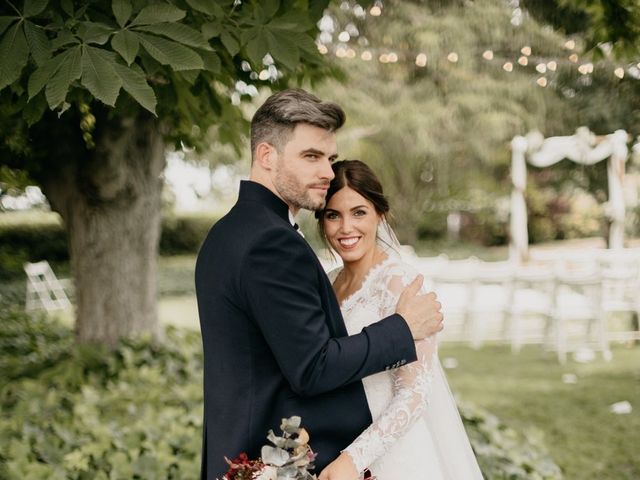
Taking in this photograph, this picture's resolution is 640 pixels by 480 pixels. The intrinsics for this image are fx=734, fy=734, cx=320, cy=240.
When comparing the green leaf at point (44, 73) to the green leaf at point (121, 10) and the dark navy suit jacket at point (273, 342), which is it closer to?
the green leaf at point (121, 10)

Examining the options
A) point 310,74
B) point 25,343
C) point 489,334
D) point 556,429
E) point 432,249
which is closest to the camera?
point 310,74

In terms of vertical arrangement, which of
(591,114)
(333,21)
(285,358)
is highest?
(333,21)

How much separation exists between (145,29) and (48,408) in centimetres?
306

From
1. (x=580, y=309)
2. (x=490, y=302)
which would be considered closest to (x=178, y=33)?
(x=580, y=309)

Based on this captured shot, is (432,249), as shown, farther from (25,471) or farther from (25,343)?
(25,471)

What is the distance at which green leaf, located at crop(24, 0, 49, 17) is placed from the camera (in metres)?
2.18

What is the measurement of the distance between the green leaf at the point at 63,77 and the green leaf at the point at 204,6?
441 mm

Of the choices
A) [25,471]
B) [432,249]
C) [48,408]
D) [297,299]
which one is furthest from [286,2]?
[432,249]

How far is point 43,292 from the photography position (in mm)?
15828

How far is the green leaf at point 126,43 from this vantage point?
206 cm

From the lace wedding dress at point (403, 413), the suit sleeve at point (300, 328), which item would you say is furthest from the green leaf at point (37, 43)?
the lace wedding dress at point (403, 413)

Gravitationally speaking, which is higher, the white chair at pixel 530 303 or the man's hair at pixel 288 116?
the man's hair at pixel 288 116

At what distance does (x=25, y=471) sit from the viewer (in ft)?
11.4

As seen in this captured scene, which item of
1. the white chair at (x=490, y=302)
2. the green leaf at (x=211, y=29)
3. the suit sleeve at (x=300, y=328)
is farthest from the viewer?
the white chair at (x=490, y=302)
